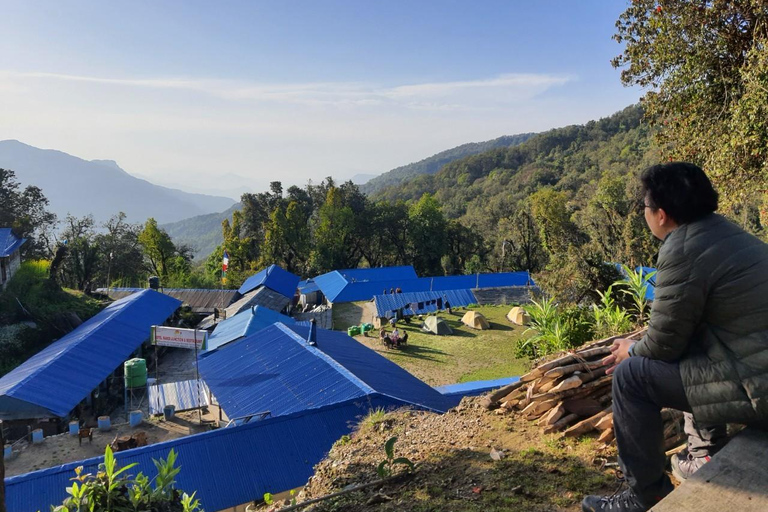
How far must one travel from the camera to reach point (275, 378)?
10.5m

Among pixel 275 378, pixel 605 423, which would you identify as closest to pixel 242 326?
pixel 275 378

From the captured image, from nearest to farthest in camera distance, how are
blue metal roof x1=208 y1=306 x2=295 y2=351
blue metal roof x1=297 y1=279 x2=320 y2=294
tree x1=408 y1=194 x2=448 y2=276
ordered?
1. blue metal roof x1=208 y1=306 x2=295 y2=351
2. blue metal roof x1=297 y1=279 x2=320 y2=294
3. tree x1=408 y1=194 x2=448 y2=276

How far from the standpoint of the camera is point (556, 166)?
255 ft

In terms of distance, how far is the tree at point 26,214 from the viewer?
29.0 meters

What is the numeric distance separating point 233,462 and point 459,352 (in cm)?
1192

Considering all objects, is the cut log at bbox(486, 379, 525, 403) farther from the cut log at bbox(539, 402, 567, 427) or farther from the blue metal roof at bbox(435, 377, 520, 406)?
the blue metal roof at bbox(435, 377, 520, 406)

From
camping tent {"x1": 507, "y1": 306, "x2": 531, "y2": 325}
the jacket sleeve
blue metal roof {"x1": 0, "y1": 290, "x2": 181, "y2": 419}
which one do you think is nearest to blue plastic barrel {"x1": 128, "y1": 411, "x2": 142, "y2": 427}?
blue metal roof {"x1": 0, "y1": 290, "x2": 181, "y2": 419}

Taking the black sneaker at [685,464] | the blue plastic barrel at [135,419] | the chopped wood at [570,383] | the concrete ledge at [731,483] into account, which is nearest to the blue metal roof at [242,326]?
the blue plastic barrel at [135,419]

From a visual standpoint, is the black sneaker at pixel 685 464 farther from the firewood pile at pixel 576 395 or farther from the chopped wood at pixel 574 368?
the chopped wood at pixel 574 368

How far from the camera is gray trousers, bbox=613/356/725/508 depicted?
7.45 ft

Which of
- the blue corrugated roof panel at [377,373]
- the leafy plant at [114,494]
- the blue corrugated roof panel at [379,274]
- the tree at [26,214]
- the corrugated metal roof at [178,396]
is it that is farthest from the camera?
the blue corrugated roof panel at [379,274]

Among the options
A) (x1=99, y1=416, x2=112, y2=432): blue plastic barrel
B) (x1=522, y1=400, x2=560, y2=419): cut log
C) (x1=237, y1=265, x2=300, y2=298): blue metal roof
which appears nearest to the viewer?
(x1=522, y1=400, x2=560, y2=419): cut log

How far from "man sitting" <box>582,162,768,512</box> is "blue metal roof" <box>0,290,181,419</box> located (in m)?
13.7

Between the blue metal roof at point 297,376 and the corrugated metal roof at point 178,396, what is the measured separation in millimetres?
689
